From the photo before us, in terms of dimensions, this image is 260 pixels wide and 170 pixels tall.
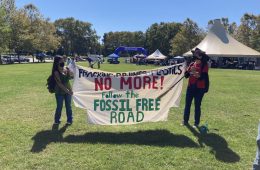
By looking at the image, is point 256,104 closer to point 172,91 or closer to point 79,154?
point 172,91

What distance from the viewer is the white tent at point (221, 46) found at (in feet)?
177

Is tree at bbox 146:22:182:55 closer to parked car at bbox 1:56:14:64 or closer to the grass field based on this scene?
parked car at bbox 1:56:14:64

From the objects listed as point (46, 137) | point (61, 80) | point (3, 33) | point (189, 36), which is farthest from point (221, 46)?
point (46, 137)

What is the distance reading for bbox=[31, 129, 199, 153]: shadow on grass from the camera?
7.70m

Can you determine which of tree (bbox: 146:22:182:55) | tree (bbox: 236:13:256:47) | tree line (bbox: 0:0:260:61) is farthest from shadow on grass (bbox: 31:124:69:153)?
tree (bbox: 146:22:182:55)

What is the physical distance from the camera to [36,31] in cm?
8369

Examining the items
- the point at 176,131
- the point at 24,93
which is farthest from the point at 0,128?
the point at 24,93

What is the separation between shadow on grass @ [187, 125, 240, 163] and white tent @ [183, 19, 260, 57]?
46616 mm

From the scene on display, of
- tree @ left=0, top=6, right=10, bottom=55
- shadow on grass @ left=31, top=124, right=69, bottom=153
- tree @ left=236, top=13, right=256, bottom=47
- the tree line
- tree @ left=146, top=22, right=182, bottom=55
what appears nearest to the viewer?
shadow on grass @ left=31, top=124, right=69, bottom=153

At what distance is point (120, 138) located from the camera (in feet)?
26.6

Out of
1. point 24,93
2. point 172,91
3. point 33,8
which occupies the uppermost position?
point 33,8

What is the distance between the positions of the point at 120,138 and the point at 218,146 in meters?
2.08

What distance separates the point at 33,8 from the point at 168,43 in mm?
48370

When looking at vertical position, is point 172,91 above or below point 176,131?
above
